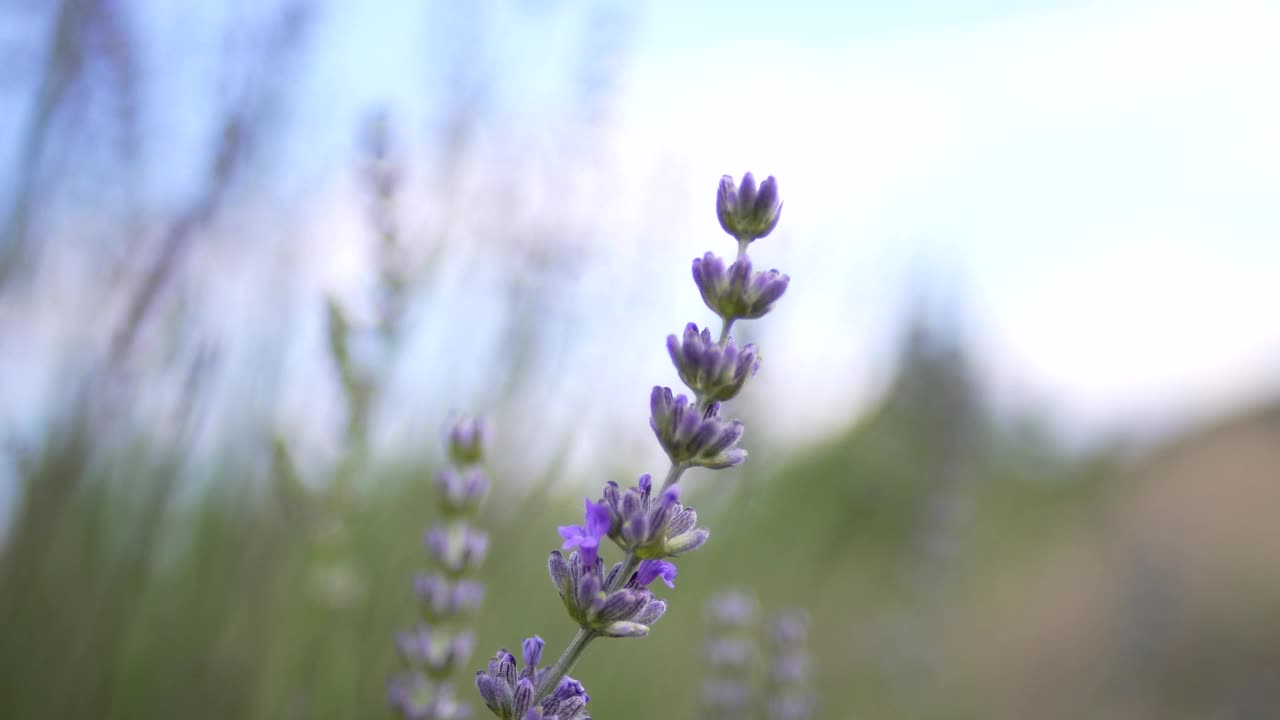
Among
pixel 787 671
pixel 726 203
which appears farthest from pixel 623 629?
pixel 787 671

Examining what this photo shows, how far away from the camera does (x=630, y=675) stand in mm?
3305

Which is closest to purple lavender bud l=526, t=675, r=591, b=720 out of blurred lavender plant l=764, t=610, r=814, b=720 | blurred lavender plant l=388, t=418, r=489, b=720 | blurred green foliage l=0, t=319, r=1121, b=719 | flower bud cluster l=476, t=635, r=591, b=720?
flower bud cluster l=476, t=635, r=591, b=720

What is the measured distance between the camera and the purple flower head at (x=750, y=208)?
1.10m

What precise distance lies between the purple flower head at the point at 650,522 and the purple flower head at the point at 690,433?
0.18 ft

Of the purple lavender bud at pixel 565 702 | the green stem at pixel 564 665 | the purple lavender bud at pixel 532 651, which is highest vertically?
the purple lavender bud at pixel 532 651

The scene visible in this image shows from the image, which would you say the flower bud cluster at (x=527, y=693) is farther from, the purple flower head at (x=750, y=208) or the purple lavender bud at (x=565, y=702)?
the purple flower head at (x=750, y=208)

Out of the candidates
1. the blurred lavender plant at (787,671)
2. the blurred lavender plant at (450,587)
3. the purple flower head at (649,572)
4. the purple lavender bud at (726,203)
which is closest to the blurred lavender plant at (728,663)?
the blurred lavender plant at (787,671)

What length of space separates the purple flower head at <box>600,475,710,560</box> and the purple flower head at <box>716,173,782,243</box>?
33cm

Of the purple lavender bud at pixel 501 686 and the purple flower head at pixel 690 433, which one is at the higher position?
the purple flower head at pixel 690 433

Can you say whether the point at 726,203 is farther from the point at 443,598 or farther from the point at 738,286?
the point at 443,598

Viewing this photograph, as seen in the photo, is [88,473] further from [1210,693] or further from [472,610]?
[1210,693]

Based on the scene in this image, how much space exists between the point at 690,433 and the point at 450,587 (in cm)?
62

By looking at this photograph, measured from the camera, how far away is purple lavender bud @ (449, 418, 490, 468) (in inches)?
56.3

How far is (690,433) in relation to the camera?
1.03 meters
